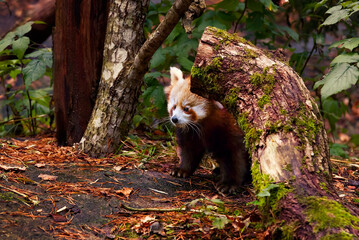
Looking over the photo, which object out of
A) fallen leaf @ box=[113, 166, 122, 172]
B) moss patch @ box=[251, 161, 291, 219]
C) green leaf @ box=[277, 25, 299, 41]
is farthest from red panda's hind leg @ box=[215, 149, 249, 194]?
green leaf @ box=[277, 25, 299, 41]

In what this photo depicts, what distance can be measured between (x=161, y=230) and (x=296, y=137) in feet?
3.05

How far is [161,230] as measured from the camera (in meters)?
2.00

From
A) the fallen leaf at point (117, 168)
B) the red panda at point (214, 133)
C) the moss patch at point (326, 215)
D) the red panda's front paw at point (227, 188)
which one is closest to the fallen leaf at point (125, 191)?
the fallen leaf at point (117, 168)

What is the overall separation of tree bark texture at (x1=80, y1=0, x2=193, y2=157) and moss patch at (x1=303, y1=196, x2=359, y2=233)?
201 cm

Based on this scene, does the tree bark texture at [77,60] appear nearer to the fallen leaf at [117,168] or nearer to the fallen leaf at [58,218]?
the fallen leaf at [117,168]

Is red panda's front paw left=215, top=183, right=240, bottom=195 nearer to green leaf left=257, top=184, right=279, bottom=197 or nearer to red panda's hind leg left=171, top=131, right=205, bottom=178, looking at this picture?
red panda's hind leg left=171, top=131, right=205, bottom=178

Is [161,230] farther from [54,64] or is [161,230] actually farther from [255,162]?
[54,64]

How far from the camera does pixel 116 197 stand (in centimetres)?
253

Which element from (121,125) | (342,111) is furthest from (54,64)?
(342,111)

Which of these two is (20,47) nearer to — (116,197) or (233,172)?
(116,197)

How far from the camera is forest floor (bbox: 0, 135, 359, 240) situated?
196 cm

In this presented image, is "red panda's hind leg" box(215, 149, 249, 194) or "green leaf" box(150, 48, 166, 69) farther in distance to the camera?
"green leaf" box(150, 48, 166, 69)

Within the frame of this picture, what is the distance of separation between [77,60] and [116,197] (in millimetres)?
1577

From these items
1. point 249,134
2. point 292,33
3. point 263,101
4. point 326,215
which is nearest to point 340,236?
point 326,215
